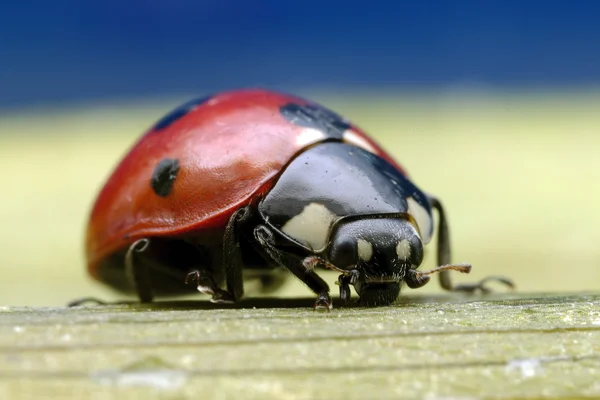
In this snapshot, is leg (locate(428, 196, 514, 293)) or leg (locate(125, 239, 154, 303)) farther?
leg (locate(428, 196, 514, 293))

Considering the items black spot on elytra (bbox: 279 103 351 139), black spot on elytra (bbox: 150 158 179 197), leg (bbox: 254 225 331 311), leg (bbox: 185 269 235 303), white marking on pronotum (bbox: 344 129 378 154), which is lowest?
leg (bbox: 185 269 235 303)

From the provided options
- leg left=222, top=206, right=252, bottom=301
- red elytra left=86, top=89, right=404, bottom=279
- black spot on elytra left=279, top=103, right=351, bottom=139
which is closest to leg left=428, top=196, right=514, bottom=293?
red elytra left=86, top=89, right=404, bottom=279

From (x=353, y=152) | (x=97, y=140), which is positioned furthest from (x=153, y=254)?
(x=97, y=140)

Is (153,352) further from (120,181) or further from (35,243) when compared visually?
(35,243)

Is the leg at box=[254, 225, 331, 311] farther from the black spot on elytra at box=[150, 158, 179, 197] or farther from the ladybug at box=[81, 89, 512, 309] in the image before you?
the black spot on elytra at box=[150, 158, 179, 197]

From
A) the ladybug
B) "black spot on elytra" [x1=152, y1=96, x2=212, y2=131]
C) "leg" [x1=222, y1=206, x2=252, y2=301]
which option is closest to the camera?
the ladybug

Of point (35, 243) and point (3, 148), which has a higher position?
point (3, 148)

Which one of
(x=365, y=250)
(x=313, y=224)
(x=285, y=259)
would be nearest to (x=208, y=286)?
(x=285, y=259)
